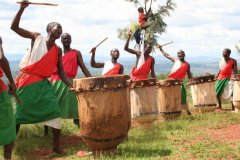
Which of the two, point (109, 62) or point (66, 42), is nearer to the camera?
point (66, 42)

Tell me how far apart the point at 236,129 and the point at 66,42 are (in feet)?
12.3

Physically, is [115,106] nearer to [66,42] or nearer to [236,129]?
[66,42]

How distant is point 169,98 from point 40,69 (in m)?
4.48

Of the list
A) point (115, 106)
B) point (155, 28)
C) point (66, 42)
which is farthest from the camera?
point (155, 28)

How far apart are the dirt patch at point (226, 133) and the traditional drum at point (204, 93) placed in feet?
8.06

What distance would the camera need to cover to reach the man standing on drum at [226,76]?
12578 mm

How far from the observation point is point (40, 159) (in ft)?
22.1

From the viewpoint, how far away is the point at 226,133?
823 cm

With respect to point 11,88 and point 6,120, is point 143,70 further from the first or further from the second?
point 6,120

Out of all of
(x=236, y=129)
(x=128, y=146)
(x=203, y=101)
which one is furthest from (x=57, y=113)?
(x=203, y=101)

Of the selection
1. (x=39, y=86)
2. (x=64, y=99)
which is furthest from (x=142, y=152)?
(x=64, y=99)

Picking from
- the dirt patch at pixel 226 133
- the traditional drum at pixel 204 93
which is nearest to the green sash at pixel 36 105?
the dirt patch at pixel 226 133

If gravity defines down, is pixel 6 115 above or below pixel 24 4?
below

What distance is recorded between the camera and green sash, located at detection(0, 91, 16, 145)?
5.89 metres
